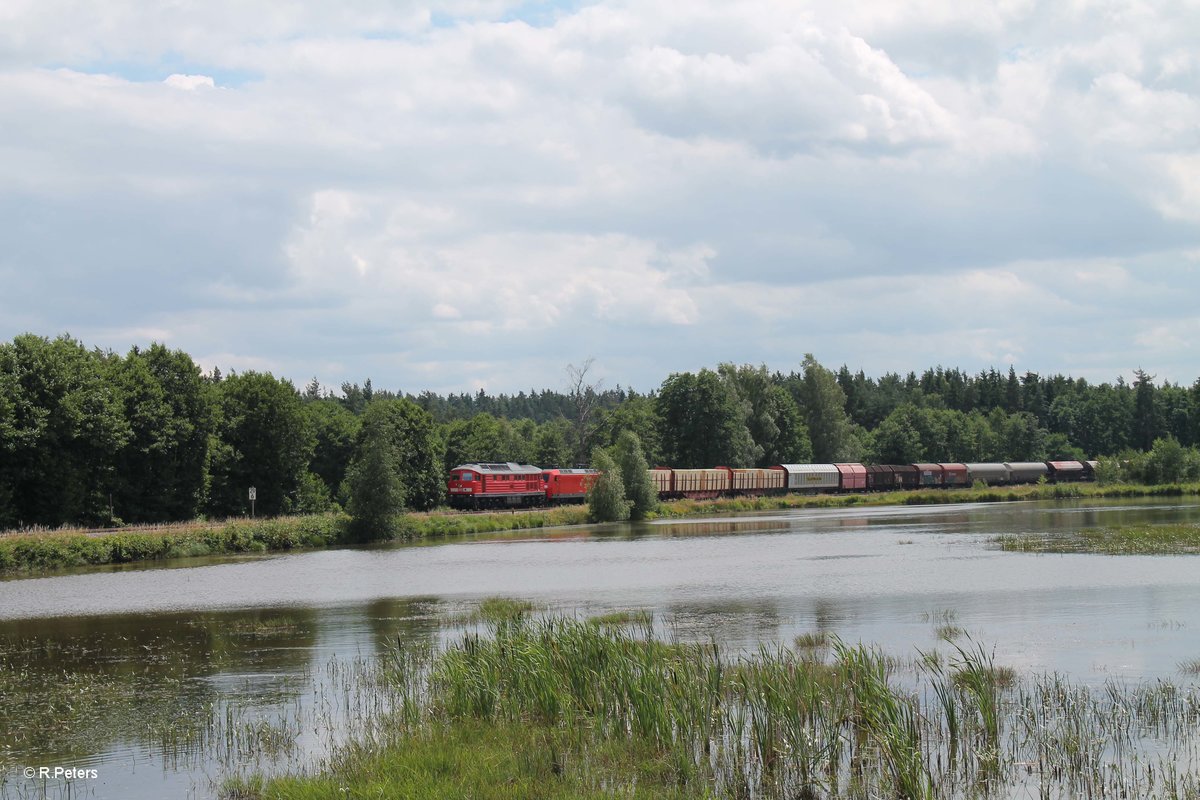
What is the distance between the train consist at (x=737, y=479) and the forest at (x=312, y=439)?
696 cm

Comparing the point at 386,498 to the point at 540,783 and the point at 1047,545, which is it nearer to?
the point at 1047,545

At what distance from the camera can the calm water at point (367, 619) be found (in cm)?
1683

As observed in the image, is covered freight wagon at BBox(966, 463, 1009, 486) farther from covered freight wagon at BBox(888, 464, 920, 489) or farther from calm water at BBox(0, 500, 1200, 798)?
calm water at BBox(0, 500, 1200, 798)

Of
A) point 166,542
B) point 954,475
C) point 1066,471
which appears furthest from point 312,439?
point 1066,471

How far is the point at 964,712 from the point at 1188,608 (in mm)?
15196

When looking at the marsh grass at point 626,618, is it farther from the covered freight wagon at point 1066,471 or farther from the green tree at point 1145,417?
the green tree at point 1145,417

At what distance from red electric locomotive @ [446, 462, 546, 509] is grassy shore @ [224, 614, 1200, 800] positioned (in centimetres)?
6998

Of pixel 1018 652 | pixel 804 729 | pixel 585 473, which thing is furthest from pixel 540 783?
→ pixel 585 473

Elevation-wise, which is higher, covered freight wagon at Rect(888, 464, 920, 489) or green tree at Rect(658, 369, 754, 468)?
green tree at Rect(658, 369, 754, 468)

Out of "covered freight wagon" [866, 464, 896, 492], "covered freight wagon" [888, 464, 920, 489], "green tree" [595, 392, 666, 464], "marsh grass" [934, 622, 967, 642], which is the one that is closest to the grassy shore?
"marsh grass" [934, 622, 967, 642]

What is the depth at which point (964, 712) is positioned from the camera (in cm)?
1517

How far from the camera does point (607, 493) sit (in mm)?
82250

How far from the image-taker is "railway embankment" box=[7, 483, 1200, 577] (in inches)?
2087

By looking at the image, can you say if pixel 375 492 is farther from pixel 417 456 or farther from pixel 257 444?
pixel 417 456
